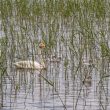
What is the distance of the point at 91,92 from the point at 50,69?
58.7 inches

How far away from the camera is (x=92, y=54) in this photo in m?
10.6

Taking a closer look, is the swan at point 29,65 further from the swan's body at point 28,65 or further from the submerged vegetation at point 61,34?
the submerged vegetation at point 61,34

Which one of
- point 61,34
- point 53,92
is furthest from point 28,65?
point 61,34

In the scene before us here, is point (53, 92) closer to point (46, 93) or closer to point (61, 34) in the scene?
point (46, 93)

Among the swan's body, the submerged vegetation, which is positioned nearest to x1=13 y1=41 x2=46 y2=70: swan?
the swan's body

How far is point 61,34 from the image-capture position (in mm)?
12570

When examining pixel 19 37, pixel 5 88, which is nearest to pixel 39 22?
pixel 19 37

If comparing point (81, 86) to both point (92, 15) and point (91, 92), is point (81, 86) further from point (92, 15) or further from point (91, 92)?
point (92, 15)

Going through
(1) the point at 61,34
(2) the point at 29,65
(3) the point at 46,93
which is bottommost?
(3) the point at 46,93

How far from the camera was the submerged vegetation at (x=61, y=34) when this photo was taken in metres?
9.65

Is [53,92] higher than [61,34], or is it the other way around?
[61,34]

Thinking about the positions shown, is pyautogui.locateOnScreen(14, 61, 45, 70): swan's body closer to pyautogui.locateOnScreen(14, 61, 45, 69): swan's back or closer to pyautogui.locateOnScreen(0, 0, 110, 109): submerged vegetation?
pyautogui.locateOnScreen(14, 61, 45, 69): swan's back

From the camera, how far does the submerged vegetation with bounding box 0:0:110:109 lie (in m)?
9.65

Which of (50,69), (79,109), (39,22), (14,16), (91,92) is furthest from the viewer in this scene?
(14,16)
